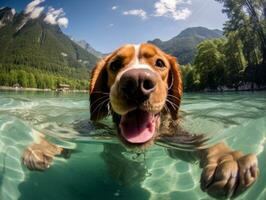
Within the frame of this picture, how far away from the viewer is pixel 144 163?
17.7 ft

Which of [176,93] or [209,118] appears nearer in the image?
[176,93]

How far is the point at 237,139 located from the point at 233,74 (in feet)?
26.9

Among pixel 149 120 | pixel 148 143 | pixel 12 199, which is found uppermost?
pixel 149 120

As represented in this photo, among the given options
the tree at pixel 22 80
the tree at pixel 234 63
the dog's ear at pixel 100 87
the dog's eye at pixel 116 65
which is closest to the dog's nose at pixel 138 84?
the dog's eye at pixel 116 65

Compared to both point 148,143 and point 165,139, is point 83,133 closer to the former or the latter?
point 165,139

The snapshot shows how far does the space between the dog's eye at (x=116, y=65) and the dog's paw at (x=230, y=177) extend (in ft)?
5.69

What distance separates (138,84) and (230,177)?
1.36 meters

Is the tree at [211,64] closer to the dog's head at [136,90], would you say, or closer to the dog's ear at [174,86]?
the dog's ear at [174,86]

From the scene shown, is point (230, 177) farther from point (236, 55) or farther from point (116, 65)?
point (236, 55)

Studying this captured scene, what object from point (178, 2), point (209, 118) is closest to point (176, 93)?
point (209, 118)

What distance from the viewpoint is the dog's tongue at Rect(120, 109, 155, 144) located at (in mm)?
4023

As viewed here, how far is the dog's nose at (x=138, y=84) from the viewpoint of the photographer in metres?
3.50

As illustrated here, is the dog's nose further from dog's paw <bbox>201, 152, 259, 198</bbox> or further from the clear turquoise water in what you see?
the clear turquoise water

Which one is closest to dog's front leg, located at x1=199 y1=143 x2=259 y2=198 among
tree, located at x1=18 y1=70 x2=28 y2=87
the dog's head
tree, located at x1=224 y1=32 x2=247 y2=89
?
the dog's head
